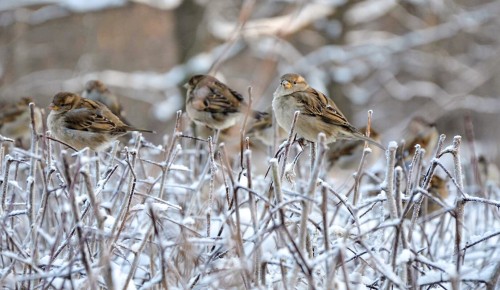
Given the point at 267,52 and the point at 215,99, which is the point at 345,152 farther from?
the point at 267,52

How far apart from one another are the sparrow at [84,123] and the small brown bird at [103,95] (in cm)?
96

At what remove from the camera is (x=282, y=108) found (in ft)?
12.6

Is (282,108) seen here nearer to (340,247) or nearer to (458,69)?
(340,247)

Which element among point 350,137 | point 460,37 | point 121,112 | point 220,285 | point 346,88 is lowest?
point 220,285

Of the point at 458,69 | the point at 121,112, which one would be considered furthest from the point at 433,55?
the point at 121,112

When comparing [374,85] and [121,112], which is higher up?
[374,85]

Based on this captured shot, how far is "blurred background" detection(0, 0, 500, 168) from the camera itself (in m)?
12.3

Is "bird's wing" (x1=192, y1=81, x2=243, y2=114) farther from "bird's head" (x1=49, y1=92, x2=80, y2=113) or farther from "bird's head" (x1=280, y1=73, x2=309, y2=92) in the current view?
"bird's head" (x1=49, y1=92, x2=80, y2=113)

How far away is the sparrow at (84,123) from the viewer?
3.93 metres

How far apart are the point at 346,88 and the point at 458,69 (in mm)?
2792

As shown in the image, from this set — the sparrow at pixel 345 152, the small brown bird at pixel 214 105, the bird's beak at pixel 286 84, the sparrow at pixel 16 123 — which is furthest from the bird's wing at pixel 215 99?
the sparrow at pixel 345 152

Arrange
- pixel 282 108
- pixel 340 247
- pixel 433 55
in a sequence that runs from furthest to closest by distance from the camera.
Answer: pixel 433 55 < pixel 282 108 < pixel 340 247

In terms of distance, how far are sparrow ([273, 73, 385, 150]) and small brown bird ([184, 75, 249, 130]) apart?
70 centimetres

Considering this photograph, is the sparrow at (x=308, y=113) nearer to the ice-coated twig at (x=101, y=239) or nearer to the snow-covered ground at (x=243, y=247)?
the snow-covered ground at (x=243, y=247)
